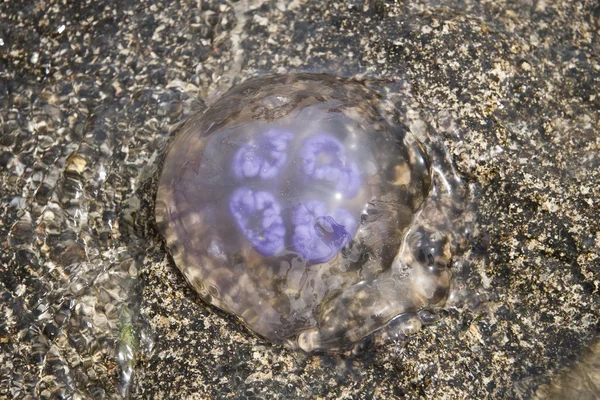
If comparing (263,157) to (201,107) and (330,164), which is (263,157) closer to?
(330,164)

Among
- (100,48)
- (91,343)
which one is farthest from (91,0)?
(91,343)

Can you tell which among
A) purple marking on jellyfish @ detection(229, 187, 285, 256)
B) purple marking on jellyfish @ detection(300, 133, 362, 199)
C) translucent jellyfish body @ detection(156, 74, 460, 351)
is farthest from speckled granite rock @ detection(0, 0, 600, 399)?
purple marking on jellyfish @ detection(300, 133, 362, 199)

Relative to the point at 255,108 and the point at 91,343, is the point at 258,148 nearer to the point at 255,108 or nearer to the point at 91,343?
the point at 255,108

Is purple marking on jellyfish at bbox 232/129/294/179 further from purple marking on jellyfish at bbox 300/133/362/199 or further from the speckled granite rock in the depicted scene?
the speckled granite rock

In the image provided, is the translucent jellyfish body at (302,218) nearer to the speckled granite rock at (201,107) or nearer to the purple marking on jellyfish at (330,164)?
the purple marking on jellyfish at (330,164)

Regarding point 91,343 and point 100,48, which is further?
point 100,48

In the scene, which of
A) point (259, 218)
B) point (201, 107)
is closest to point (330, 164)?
point (259, 218)
